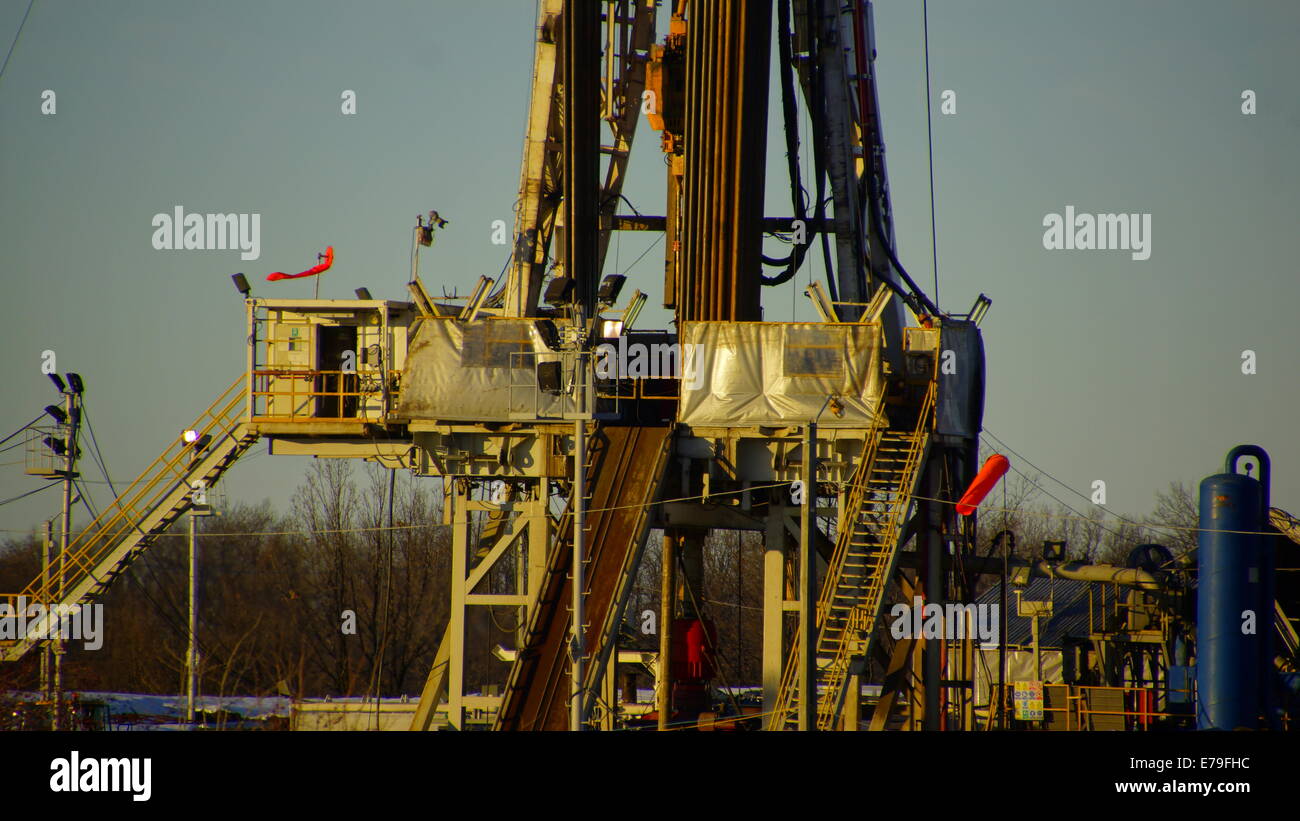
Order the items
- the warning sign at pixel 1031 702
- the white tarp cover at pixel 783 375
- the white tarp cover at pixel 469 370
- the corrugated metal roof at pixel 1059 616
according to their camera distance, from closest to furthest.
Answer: the white tarp cover at pixel 783 375
the white tarp cover at pixel 469 370
the warning sign at pixel 1031 702
the corrugated metal roof at pixel 1059 616

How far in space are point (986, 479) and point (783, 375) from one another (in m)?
5.51

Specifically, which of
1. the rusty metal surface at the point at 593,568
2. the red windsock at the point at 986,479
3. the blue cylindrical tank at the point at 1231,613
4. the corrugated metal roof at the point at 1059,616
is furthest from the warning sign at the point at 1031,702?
the corrugated metal roof at the point at 1059,616

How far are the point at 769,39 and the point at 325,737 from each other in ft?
63.3

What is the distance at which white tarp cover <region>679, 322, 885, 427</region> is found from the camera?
30047 millimetres

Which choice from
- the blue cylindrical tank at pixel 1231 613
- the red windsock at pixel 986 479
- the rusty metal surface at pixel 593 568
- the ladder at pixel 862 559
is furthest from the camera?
the ladder at pixel 862 559

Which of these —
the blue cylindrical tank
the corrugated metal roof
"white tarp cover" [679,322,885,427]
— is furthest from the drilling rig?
the corrugated metal roof

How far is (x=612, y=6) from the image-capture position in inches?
1366

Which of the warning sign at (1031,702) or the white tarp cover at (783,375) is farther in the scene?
the warning sign at (1031,702)

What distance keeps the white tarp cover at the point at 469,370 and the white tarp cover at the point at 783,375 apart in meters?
3.22

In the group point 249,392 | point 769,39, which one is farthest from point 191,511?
point 769,39

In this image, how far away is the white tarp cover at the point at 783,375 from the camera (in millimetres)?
30047

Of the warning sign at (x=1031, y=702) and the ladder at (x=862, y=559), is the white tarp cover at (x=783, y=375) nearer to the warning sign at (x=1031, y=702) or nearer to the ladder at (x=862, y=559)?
the ladder at (x=862, y=559)

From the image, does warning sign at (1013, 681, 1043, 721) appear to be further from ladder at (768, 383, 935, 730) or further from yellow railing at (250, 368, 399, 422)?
yellow railing at (250, 368, 399, 422)

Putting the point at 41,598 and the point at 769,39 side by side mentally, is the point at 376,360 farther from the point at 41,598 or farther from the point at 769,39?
the point at 769,39
